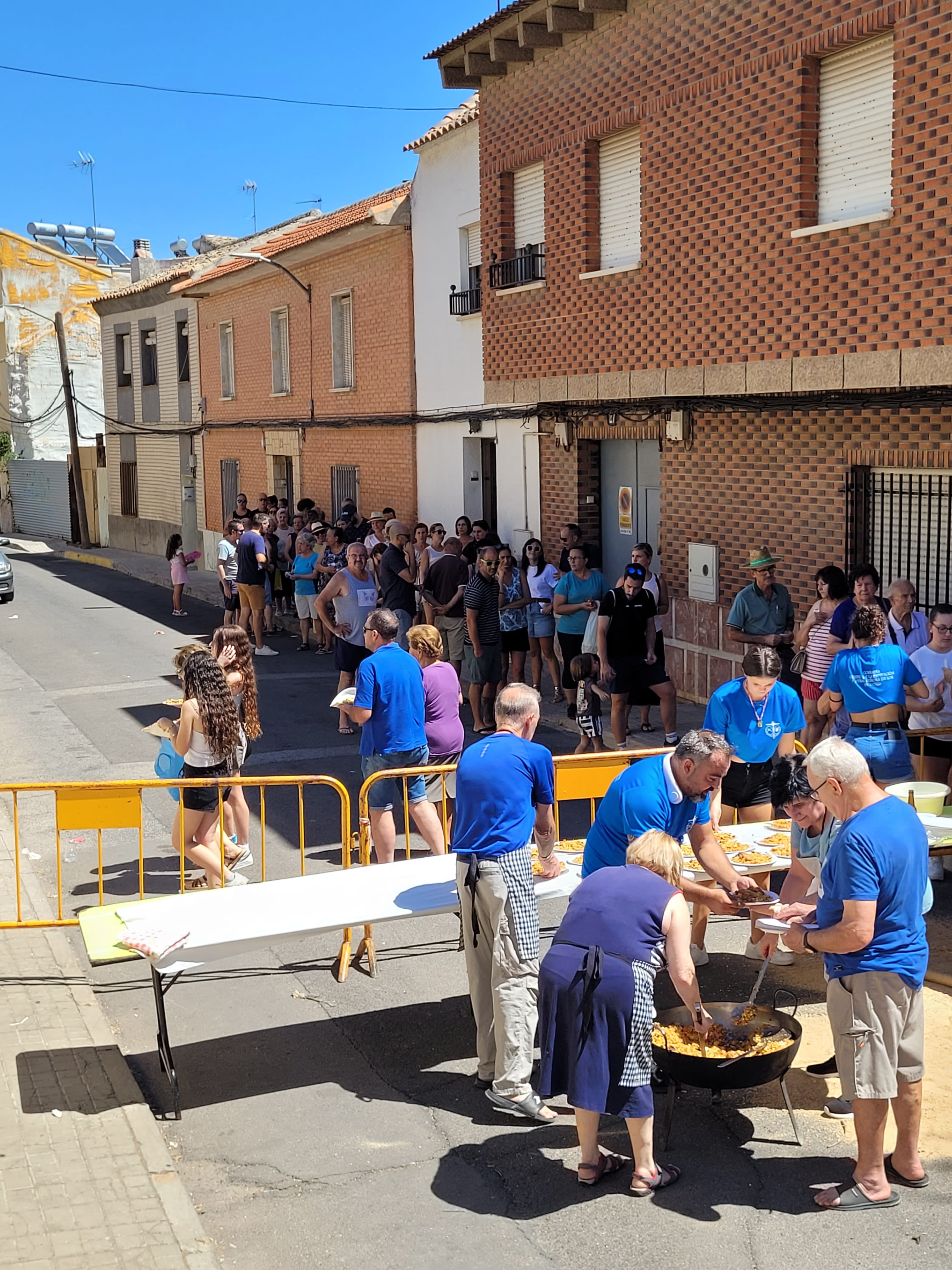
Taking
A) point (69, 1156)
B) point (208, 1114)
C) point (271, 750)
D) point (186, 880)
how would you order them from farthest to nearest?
point (271, 750) → point (186, 880) → point (208, 1114) → point (69, 1156)

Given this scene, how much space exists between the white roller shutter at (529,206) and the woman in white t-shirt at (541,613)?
3.70 meters

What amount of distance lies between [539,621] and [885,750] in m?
6.72

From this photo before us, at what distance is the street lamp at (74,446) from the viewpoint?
3931 cm

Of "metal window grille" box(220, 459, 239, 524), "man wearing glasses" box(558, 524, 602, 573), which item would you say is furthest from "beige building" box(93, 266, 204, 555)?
"man wearing glasses" box(558, 524, 602, 573)

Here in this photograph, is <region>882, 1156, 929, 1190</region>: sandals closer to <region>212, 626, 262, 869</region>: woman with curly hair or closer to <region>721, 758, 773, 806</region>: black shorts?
<region>721, 758, 773, 806</region>: black shorts

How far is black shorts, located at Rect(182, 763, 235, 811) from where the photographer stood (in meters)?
7.87

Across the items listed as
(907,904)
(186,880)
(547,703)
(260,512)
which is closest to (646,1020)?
(907,904)

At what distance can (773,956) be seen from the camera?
7.14 meters

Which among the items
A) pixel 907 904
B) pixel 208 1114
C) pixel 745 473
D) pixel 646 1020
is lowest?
pixel 208 1114

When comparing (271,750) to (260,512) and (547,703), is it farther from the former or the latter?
(260,512)

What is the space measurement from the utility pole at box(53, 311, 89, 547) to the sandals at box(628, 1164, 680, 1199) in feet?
121

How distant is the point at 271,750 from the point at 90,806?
221 inches

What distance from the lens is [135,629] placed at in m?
21.7

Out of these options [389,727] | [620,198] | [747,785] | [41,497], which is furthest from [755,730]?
[41,497]
